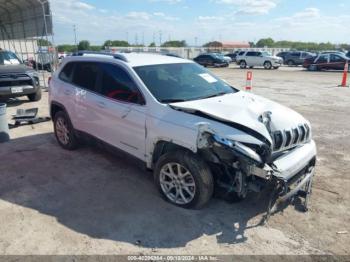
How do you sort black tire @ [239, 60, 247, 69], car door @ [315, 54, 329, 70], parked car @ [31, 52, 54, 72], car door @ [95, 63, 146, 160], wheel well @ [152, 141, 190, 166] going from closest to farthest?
wheel well @ [152, 141, 190, 166]
car door @ [95, 63, 146, 160]
parked car @ [31, 52, 54, 72]
car door @ [315, 54, 329, 70]
black tire @ [239, 60, 247, 69]

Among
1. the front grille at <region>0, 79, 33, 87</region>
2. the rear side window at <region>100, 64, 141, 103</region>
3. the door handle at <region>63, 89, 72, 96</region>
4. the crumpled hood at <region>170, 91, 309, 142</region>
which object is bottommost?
the front grille at <region>0, 79, 33, 87</region>

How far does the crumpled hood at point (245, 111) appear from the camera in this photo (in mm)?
3447

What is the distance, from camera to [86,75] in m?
5.14

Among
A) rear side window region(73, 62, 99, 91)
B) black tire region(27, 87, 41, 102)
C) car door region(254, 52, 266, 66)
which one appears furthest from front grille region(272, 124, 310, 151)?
car door region(254, 52, 266, 66)

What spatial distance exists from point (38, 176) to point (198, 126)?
2.80 metres

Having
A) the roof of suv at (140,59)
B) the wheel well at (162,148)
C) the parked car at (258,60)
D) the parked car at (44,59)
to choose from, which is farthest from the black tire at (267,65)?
the wheel well at (162,148)

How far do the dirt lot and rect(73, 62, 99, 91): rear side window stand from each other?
1.27 metres

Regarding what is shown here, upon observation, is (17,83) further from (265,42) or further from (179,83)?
(265,42)

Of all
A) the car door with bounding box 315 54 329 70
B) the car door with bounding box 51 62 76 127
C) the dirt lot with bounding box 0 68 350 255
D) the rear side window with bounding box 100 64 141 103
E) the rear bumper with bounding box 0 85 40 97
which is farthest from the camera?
the car door with bounding box 315 54 329 70

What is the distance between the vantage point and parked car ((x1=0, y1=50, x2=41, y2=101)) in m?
9.26

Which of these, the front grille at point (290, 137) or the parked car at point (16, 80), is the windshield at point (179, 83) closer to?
the front grille at point (290, 137)

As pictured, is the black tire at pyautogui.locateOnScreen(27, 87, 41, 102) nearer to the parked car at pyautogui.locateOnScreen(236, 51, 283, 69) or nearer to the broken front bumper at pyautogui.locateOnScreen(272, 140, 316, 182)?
the broken front bumper at pyautogui.locateOnScreen(272, 140, 316, 182)

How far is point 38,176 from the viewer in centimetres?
475

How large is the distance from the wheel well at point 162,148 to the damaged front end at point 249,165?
428 mm
